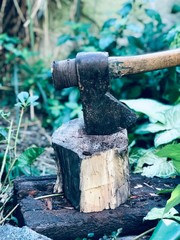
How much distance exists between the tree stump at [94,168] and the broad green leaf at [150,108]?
487mm

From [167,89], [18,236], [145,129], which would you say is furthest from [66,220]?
[167,89]

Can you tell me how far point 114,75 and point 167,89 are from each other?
0.98 meters

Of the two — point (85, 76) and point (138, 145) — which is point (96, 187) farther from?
point (138, 145)

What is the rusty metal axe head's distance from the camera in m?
1.93

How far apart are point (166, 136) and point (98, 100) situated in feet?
1.83

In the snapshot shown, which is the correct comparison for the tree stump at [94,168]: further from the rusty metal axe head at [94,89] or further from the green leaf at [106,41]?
the green leaf at [106,41]

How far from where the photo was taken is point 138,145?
107 inches

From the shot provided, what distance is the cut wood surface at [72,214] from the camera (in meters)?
1.94

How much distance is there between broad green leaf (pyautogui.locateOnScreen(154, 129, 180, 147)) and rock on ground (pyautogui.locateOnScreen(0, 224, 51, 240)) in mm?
820

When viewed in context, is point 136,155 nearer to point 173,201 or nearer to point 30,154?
point 30,154

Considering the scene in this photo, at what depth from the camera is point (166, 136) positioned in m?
2.42

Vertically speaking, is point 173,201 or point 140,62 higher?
point 140,62

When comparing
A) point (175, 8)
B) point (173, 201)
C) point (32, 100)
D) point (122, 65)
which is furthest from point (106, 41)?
point (173, 201)

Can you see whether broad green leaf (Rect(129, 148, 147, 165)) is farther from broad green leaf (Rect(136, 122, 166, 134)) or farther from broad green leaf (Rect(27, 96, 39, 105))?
broad green leaf (Rect(27, 96, 39, 105))
